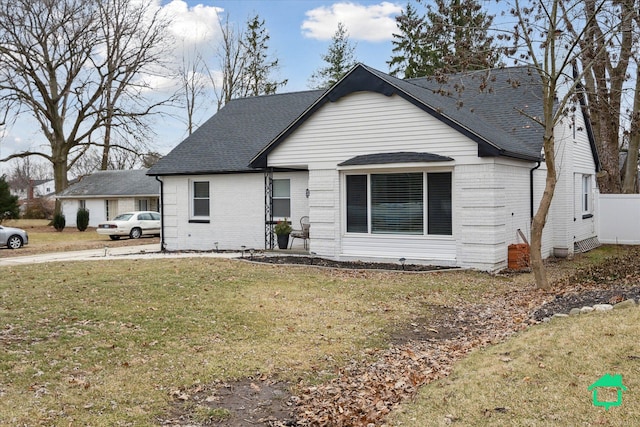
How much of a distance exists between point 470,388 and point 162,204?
16609mm

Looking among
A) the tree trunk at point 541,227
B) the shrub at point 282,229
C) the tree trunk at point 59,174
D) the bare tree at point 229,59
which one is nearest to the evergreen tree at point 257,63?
the bare tree at point 229,59

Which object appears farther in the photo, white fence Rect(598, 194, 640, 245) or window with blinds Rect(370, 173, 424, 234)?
white fence Rect(598, 194, 640, 245)

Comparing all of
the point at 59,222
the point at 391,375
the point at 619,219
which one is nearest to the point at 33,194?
the point at 59,222

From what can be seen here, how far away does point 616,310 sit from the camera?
7.19 m

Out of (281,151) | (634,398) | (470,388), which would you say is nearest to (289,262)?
(281,151)

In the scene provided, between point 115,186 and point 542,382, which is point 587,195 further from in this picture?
point 115,186

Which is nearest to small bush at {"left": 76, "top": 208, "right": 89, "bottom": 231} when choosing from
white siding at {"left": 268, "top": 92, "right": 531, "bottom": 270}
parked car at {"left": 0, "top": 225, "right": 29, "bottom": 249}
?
parked car at {"left": 0, "top": 225, "right": 29, "bottom": 249}

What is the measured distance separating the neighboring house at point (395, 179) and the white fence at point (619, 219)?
6.18 feet

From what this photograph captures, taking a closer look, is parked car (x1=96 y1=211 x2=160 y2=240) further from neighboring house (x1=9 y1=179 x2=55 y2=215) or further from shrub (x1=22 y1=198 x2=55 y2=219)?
shrub (x1=22 y1=198 x2=55 y2=219)

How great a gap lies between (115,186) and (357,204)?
28.0m

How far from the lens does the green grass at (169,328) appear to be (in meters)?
5.61

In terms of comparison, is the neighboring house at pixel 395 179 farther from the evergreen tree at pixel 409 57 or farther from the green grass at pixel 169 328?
the evergreen tree at pixel 409 57

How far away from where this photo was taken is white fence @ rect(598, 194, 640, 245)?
20594 millimetres

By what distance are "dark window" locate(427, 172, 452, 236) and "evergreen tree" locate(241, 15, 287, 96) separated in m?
29.3
